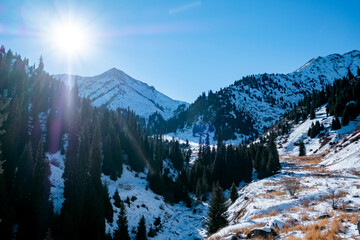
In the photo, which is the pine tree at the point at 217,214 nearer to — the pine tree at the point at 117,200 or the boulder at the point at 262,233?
the boulder at the point at 262,233

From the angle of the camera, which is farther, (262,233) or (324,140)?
(324,140)

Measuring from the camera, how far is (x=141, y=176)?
82688 millimetres

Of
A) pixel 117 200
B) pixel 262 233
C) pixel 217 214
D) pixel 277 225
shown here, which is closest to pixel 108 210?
pixel 117 200

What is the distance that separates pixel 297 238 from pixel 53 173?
191 ft

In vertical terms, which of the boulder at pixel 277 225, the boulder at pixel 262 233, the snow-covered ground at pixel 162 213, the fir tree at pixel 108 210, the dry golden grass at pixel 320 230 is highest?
the dry golden grass at pixel 320 230

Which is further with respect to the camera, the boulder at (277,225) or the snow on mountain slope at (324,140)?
the snow on mountain slope at (324,140)

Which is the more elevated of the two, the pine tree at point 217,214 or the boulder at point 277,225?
the boulder at point 277,225

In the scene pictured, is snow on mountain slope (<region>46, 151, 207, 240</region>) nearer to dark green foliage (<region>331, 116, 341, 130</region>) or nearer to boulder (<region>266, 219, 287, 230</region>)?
boulder (<region>266, 219, 287, 230</region>)

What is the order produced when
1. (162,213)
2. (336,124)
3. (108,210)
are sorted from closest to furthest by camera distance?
(108,210)
(162,213)
(336,124)

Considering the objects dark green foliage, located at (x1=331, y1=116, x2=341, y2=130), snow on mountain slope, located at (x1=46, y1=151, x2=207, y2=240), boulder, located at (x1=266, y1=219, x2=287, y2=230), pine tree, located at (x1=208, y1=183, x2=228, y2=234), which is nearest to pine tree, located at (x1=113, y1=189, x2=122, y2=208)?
snow on mountain slope, located at (x1=46, y1=151, x2=207, y2=240)

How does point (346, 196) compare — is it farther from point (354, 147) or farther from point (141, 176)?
point (141, 176)

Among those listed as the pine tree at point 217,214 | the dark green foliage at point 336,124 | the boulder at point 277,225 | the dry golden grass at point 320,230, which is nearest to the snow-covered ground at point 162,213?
the pine tree at point 217,214

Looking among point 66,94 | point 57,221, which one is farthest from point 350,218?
point 66,94

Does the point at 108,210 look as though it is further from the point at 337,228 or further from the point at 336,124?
the point at 336,124
